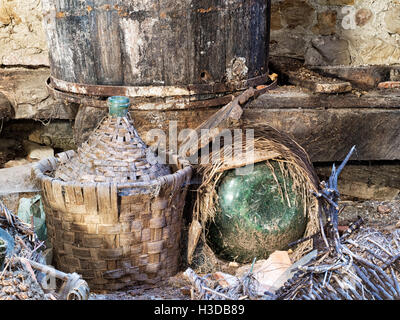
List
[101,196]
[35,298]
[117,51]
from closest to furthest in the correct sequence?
[35,298], [101,196], [117,51]

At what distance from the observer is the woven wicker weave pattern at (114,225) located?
67.8 inches

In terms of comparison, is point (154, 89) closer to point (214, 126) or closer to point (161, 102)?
point (161, 102)

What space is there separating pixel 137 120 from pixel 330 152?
0.98 meters

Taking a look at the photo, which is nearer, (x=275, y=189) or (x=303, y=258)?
(x=303, y=258)

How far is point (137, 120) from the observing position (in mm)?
2238

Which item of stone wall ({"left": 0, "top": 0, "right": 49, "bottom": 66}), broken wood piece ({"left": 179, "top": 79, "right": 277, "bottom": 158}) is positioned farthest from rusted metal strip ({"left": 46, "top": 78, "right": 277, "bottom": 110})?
stone wall ({"left": 0, "top": 0, "right": 49, "bottom": 66})

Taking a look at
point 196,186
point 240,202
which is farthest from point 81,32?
point 240,202

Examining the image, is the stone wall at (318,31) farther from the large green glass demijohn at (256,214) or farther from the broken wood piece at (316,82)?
the large green glass demijohn at (256,214)

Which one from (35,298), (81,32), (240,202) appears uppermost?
(81,32)

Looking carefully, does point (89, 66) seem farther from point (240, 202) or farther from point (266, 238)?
point (266, 238)

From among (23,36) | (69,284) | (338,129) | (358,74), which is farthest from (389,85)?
(23,36)

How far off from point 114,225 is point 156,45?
2.79ft

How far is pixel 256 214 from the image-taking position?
6.62 ft

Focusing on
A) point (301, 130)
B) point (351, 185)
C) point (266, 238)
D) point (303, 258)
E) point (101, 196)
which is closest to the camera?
point (101, 196)
